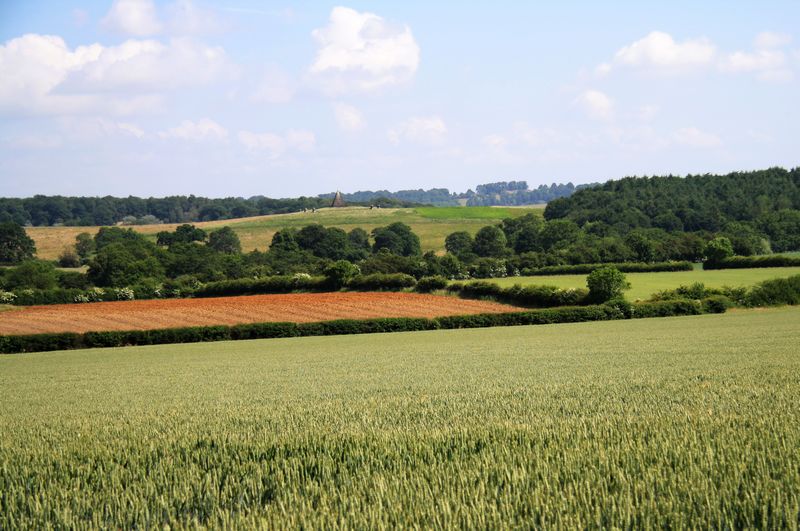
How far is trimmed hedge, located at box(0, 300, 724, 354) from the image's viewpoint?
4519 centimetres

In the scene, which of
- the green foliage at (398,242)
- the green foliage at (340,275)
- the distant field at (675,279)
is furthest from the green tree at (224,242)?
the distant field at (675,279)

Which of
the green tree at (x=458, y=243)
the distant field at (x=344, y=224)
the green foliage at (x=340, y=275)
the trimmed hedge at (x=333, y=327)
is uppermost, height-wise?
the distant field at (x=344, y=224)

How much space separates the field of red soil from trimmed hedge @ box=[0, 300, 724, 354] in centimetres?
248

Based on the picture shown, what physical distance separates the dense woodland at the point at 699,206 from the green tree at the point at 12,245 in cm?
8981

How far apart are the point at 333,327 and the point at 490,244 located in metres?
71.4

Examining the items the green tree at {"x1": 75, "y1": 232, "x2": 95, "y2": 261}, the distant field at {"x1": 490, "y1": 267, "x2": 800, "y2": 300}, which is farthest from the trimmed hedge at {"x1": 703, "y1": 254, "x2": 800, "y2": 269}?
the green tree at {"x1": 75, "y1": 232, "x2": 95, "y2": 261}

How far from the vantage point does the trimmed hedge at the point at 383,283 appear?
7169cm

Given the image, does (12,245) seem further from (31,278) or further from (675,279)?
(675,279)

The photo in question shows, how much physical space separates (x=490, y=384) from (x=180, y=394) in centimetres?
777

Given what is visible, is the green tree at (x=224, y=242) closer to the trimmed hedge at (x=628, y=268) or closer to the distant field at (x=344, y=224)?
the distant field at (x=344, y=224)

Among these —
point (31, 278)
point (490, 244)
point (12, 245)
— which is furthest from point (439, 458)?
point (12, 245)

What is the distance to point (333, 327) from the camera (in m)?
49.9

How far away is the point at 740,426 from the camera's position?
7109 millimetres

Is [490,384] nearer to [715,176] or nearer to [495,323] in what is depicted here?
[495,323]
